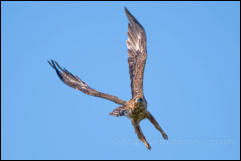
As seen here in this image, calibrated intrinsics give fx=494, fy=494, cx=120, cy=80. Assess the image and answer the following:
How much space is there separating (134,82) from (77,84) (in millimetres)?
1877

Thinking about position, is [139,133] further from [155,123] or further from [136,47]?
[136,47]

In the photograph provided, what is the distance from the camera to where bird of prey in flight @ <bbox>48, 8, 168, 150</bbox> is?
1352 centimetres

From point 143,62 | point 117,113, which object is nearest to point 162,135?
point 117,113

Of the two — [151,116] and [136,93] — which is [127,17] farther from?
[151,116]

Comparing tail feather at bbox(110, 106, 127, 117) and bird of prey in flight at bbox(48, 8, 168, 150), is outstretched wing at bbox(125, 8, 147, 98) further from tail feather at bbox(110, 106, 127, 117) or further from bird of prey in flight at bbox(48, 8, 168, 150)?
tail feather at bbox(110, 106, 127, 117)

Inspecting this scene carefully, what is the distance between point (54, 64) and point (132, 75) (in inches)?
103

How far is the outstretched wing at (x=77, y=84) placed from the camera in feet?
48.3

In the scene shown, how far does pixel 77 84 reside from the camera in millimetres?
15891

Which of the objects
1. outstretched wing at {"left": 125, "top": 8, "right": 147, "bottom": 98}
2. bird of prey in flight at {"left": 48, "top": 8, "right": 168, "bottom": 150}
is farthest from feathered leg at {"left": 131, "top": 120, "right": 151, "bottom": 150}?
outstretched wing at {"left": 125, "top": 8, "right": 147, "bottom": 98}

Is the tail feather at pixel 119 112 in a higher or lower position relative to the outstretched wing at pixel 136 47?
lower

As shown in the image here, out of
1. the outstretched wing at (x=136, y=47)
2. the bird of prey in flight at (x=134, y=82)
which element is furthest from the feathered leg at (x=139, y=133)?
the outstretched wing at (x=136, y=47)

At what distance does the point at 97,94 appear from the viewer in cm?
1498

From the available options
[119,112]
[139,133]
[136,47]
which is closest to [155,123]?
[139,133]

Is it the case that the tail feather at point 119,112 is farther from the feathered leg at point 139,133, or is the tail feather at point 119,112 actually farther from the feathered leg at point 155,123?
the feathered leg at point 155,123
